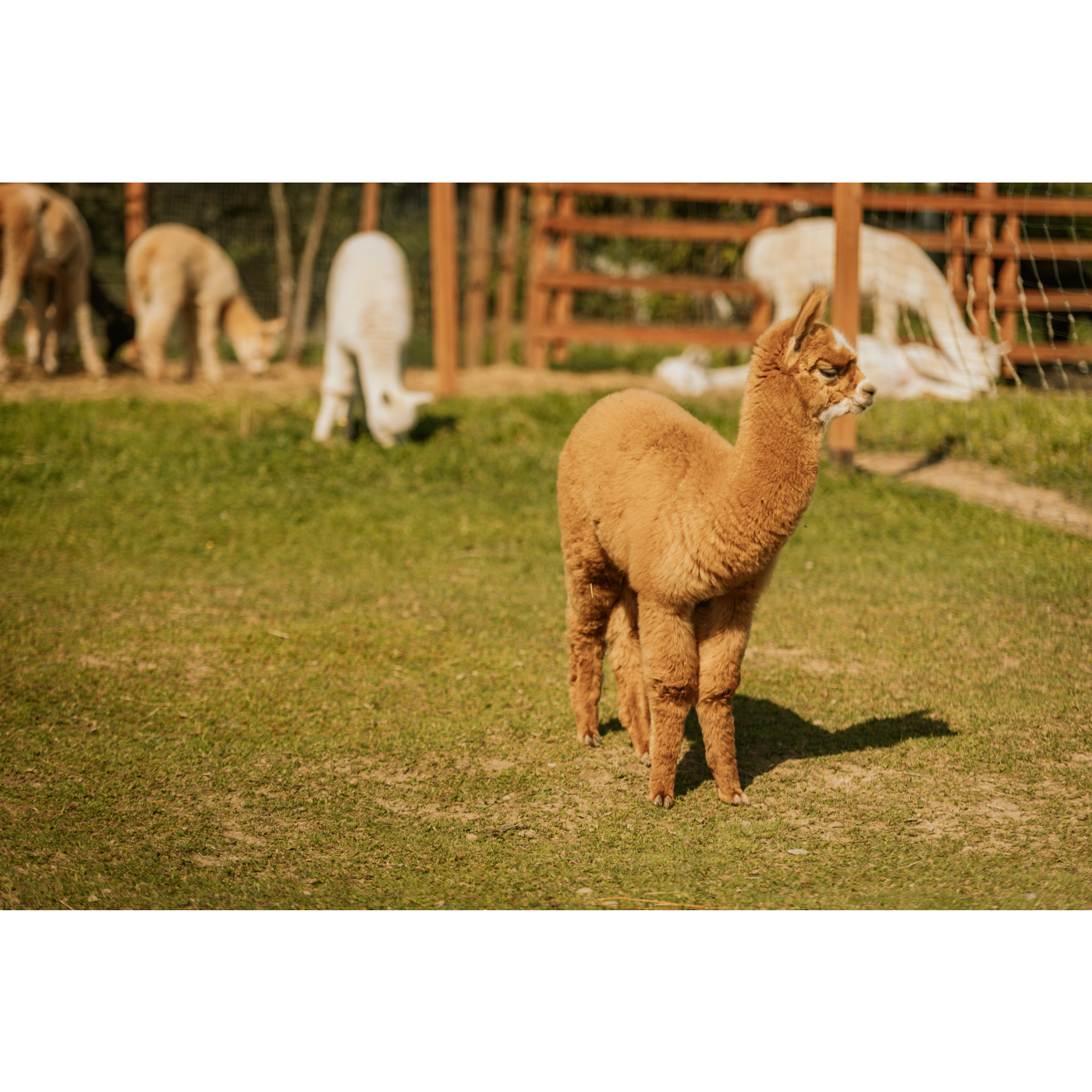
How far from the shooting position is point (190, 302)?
12328 mm

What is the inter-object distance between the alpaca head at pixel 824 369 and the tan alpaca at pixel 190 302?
9.16 meters

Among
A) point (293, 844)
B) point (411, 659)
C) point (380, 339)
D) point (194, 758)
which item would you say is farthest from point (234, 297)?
point (293, 844)

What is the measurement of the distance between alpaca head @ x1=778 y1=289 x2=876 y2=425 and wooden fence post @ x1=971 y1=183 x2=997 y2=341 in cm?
733

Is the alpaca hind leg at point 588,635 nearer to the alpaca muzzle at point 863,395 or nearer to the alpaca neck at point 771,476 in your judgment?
the alpaca neck at point 771,476

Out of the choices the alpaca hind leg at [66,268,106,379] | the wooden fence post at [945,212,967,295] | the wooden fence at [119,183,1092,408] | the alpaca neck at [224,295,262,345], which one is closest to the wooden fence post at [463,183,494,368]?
the wooden fence at [119,183,1092,408]

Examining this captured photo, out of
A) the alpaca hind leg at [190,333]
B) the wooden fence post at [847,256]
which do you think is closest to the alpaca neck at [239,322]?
the alpaca hind leg at [190,333]

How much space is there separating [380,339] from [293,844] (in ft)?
20.4

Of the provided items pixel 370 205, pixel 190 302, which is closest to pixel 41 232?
pixel 190 302

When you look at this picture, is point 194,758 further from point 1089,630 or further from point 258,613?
point 1089,630

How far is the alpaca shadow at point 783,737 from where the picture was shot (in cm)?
462

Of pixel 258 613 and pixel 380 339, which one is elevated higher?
pixel 380 339

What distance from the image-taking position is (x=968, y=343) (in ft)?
38.4

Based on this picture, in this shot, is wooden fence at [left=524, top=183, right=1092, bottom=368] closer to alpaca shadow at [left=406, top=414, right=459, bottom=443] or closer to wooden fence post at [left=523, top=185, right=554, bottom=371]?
wooden fence post at [left=523, top=185, right=554, bottom=371]

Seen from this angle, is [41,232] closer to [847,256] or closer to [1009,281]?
[847,256]
